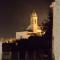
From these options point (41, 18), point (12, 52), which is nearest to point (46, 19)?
point (41, 18)

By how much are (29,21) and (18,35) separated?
18 cm

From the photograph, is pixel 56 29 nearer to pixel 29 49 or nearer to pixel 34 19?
pixel 34 19

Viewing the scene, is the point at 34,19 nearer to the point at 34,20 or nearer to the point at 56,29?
the point at 34,20

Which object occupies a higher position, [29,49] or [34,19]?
[34,19]

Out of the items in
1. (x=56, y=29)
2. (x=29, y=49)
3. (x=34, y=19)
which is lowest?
(x=29, y=49)

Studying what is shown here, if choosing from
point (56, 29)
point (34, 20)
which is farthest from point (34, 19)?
point (56, 29)

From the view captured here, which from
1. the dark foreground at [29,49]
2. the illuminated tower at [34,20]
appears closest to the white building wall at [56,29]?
the dark foreground at [29,49]

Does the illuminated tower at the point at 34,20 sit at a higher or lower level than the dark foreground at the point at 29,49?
higher

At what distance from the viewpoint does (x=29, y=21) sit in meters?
2.77

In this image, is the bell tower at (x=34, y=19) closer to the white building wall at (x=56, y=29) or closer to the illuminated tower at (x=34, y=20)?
the illuminated tower at (x=34, y=20)

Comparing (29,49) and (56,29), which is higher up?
(56,29)

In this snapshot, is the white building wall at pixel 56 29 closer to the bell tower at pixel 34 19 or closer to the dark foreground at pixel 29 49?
the dark foreground at pixel 29 49

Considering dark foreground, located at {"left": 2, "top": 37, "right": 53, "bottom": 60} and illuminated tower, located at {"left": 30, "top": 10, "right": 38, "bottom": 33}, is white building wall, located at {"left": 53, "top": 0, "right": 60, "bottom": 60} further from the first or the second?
illuminated tower, located at {"left": 30, "top": 10, "right": 38, "bottom": 33}

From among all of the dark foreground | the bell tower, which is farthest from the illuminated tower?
the dark foreground
